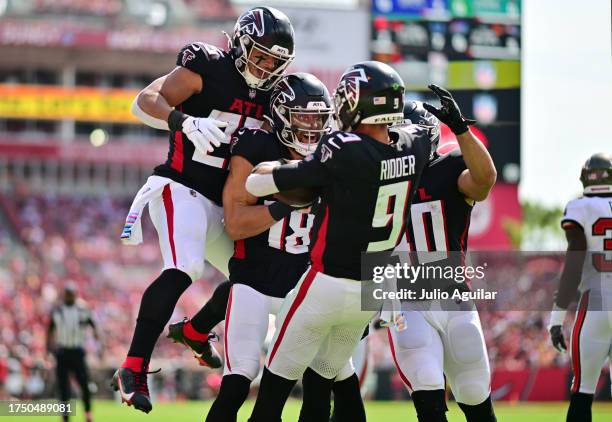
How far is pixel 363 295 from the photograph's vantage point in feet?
18.4

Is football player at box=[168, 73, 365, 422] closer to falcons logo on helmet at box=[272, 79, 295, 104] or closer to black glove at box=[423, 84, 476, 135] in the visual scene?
falcons logo on helmet at box=[272, 79, 295, 104]

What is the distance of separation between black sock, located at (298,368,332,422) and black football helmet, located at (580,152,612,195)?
321 cm

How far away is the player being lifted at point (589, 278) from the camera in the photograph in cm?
795

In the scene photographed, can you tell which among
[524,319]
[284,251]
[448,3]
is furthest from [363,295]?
[524,319]

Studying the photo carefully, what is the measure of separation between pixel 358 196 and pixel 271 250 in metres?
1.18

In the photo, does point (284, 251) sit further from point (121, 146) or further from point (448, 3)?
point (121, 146)

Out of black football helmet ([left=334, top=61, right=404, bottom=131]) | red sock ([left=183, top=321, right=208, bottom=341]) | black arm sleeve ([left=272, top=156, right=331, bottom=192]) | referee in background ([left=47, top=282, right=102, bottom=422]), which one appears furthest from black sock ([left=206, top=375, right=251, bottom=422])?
referee in background ([left=47, top=282, right=102, bottom=422])

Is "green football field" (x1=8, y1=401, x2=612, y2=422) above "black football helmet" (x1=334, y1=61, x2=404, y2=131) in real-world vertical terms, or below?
below

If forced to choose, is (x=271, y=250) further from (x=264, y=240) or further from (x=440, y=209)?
(x=440, y=209)

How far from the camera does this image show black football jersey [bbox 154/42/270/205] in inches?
261

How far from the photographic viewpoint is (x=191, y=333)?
6.95 metres

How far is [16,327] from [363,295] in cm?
2019

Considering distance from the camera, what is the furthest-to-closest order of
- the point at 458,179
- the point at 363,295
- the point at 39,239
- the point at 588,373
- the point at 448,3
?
the point at 39,239 → the point at 448,3 → the point at 588,373 → the point at 458,179 → the point at 363,295

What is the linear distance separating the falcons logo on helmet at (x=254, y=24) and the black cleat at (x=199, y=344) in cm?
197
